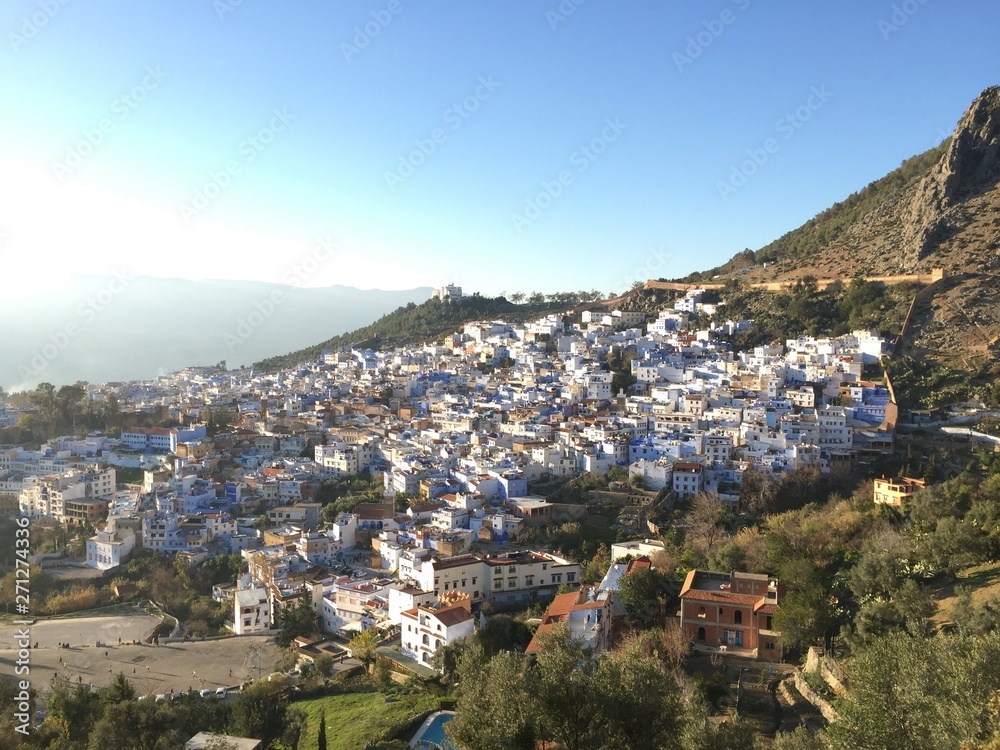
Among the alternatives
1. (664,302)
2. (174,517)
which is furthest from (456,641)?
(664,302)

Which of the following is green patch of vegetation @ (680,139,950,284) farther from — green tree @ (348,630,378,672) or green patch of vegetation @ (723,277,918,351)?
green tree @ (348,630,378,672)

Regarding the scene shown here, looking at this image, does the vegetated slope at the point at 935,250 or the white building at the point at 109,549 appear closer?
the white building at the point at 109,549

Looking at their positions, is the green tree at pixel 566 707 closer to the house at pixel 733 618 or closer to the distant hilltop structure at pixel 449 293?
the house at pixel 733 618

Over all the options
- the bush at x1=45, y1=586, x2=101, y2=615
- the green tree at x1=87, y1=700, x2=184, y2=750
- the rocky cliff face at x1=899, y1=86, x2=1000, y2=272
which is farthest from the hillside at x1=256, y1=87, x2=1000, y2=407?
the bush at x1=45, y1=586, x2=101, y2=615

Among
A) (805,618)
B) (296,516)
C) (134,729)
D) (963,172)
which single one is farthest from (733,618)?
(963,172)

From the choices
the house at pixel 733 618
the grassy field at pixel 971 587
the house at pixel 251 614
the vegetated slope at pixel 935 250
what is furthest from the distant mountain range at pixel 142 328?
the vegetated slope at pixel 935 250

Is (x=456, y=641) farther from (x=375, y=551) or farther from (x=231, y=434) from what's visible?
(x=231, y=434)
